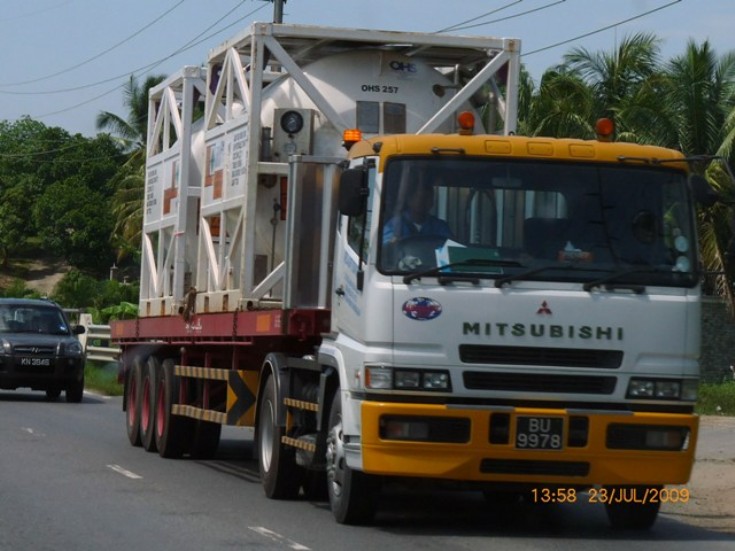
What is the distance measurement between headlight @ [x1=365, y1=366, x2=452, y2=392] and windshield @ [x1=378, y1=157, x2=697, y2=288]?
670 millimetres

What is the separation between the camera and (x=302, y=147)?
45.6ft

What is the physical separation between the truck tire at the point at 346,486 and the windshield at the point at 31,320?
1767 centimetres

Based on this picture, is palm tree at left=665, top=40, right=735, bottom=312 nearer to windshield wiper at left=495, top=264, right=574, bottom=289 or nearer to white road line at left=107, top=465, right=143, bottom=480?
white road line at left=107, top=465, right=143, bottom=480

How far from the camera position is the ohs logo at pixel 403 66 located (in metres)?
14.6

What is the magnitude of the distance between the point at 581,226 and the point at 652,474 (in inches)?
69.5

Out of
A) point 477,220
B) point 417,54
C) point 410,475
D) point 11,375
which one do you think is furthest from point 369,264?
point 11,375

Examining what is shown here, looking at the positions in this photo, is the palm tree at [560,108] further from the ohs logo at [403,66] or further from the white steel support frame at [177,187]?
the ohs logo at [403,66]

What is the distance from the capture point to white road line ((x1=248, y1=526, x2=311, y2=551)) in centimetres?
1019

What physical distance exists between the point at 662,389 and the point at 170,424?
726cm

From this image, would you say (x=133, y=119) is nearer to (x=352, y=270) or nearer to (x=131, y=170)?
(x=131, y=170)

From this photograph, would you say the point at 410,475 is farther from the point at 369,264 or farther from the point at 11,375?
the point at 11,375

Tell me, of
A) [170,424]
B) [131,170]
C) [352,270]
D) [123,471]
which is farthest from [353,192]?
[131,170]

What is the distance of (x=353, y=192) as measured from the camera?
10945 millimetres
